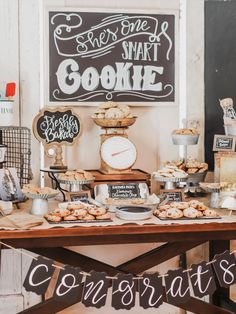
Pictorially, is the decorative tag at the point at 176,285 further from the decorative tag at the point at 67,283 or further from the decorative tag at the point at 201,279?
the decorative tag at the point at 67,283

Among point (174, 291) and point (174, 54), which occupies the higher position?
point (174, 54)

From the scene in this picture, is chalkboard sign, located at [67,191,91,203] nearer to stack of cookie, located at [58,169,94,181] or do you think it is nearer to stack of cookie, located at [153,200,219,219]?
stack of cookie, located at [58,169,94,181]

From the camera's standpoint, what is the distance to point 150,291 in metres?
2.70

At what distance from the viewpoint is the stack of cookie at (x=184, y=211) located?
2.95 m

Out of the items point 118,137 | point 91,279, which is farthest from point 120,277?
point 118,137

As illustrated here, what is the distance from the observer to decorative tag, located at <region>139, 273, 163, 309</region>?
2.69m

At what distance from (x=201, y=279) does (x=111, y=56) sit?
156cm

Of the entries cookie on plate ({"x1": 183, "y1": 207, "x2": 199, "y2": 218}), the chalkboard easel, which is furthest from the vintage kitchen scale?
cookie on plate ({"x1": 183, "y1": 207, "x2": 199, "y2": 218})

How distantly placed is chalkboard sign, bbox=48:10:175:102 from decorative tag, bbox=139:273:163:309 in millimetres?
1379

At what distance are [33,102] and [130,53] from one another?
67 centimetres

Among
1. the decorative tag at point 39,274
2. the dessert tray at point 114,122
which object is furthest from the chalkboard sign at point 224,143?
the decorative tag at point 39,274

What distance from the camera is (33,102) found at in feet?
12.1

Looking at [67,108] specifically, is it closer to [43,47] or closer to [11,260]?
[43,47]

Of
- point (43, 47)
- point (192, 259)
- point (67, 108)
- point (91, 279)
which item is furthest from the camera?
point (192, 259)
